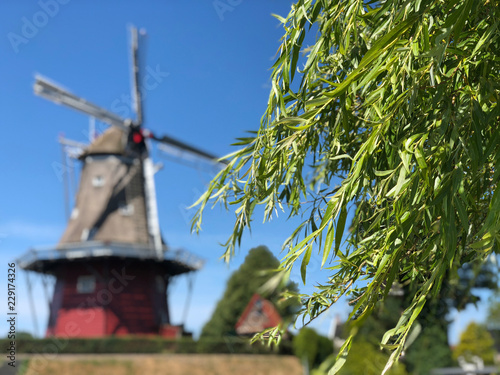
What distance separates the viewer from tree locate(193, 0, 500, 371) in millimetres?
3043

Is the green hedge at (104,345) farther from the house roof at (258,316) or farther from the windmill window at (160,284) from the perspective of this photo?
the windmill window at (160,284)

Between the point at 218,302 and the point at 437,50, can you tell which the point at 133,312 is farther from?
the point at 437,50

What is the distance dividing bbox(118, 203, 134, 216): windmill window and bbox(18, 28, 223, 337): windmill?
5cm

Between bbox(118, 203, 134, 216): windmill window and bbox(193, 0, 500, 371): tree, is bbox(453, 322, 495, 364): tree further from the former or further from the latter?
bbox(193, 0, 500, 371): tree

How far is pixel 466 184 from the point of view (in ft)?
12.3

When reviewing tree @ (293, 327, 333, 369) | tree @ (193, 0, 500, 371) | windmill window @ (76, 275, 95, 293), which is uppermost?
windmill window @ (76, 275, 95, 293)

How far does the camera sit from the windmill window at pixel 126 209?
29766 millimetres

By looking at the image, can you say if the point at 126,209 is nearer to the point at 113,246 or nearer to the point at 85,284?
the point at 113,246

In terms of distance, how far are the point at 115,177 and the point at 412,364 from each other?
17182mm

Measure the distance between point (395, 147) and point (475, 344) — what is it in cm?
3497

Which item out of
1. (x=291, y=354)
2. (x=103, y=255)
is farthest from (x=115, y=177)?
(x=291, y=354)

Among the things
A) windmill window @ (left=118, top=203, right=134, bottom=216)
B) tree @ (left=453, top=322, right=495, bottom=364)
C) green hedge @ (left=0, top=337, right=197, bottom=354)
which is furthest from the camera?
tree @ (left=453, top=322, right=495, bottom=364)

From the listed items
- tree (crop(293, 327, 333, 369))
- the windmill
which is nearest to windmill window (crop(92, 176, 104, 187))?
the windmill

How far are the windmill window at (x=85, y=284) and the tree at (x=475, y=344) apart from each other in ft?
70.9
